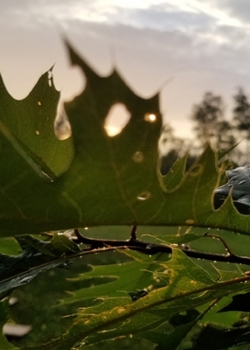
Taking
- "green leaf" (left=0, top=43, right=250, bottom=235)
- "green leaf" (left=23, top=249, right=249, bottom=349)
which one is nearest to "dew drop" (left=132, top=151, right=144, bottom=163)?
"green leaf" (left=0, top=43, right=250, bottom=235)

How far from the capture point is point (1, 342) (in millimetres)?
520

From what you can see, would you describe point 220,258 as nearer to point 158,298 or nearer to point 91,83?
point 158,298

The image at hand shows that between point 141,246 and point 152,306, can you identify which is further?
point 141,246

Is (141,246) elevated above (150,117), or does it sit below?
below

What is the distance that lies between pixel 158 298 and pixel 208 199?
0.31ft

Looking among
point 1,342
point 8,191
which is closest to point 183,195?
point 8,191

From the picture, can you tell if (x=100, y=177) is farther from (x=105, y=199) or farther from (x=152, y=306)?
(x=152, y=306)

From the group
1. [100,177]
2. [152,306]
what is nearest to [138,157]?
[100,177]

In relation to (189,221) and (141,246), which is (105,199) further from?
(141,246)

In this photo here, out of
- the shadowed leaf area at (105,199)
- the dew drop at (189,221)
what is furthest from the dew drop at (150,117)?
the dew drop at (189,221)

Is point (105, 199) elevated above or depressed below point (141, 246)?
above

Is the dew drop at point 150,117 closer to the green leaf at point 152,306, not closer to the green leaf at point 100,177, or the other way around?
the green leaf at point 100,177

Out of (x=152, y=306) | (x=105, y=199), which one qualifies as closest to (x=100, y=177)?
(x=105, y=199)

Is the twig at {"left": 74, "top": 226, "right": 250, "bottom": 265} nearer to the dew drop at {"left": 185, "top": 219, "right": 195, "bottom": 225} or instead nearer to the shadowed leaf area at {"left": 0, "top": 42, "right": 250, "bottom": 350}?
the shadowed leaf area at {"left": 0, "top": 42, "right": 250, "bottom": 350}
